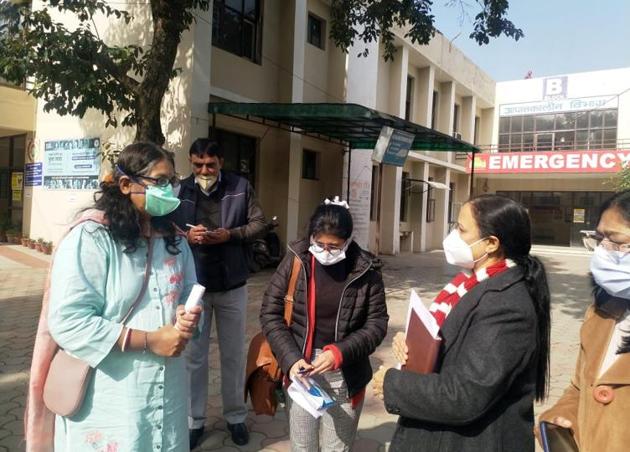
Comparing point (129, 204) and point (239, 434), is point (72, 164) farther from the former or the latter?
point (129, 204)

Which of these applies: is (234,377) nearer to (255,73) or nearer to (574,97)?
(255,73)

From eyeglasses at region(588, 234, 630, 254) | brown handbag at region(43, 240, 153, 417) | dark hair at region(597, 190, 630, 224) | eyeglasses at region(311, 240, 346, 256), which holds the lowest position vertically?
brown handbag at region(43, 240, 153, 417)

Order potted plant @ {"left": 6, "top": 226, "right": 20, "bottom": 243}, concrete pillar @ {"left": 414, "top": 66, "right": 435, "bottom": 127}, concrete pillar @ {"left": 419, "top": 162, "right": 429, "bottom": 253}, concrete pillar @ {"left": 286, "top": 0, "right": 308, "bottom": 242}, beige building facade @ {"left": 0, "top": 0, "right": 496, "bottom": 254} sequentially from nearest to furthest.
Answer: beige building facade @ {"left": 0, "top": 0, "right": 496, "bottom": 254} → concrete pillar @ {"left": 286, "top": 0, "right": 308, "bottom": 242} → potted plant @ {"left": 6, "top": 226, "right": 20, "bottom": 243} → concrete pillar @ {"left": 414, "top": 66, "right": 435, "bottom": 127} → concrete pillar @ {"left": 419, "top": 162, "right": 429, "bottom": 253}

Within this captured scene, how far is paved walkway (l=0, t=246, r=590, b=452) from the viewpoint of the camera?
3.21 meters

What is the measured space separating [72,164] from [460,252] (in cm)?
1036

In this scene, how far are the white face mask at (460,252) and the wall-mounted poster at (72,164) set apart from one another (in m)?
9.06

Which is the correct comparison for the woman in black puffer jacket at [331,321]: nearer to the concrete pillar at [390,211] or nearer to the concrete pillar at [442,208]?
the concrete pillar at [390,211]

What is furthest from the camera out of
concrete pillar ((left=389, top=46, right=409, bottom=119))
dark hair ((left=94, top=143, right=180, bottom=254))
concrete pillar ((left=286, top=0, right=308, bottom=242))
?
concrete pillar ((left=389, top=46, right=409, bottom=119))

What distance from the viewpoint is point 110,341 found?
1.59 meters

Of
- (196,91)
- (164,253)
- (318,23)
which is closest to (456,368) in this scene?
(164,253)

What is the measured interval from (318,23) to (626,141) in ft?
52.3

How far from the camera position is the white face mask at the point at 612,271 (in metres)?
1.58

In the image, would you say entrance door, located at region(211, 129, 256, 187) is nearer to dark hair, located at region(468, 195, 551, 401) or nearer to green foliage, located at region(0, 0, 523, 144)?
green foliage, located at region(0, 0, 523, 144)

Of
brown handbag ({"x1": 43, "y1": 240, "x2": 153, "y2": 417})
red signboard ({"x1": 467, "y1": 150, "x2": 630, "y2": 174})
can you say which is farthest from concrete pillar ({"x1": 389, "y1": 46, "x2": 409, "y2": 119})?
brown handbag ({"x1": 43, "y1": 240, "x2": 153, "y2": 417})
